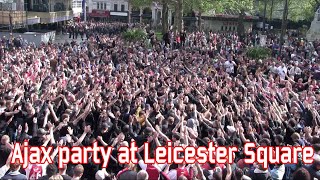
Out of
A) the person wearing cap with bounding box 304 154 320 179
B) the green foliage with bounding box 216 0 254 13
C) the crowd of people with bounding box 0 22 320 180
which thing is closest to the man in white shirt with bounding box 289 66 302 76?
the crowd of people with bounding box 0 22 320 180

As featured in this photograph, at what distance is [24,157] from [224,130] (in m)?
4.20

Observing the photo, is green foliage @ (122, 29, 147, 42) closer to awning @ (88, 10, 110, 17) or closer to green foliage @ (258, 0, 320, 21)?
green foliage @ (258, 0, 320, 21)

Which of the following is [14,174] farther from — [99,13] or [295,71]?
[99,13]

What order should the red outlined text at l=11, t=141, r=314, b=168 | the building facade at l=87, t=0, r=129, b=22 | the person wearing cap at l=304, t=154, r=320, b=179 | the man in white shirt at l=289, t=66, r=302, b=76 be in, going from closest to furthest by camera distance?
the person wearing cap at l=304, t=154, r=320, b=179 < the red outlined text at l=11, t=141, r=314, b=168 < the man in white shirt at l=289, t=66, r=302, b=76 < the building facade at l=87, t=0, r=129, b=22

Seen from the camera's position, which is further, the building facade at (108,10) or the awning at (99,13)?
the awning at (99,13)

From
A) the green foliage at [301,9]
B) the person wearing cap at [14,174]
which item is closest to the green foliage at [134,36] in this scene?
the person wearing cap at [14,174]

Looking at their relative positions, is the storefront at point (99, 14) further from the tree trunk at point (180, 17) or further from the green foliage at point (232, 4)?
the tree trunk at point (180, 17)

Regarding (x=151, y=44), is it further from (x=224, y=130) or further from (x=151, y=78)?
(x=224, y=130)

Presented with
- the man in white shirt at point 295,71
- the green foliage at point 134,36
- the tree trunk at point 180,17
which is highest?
the tree trunk at point 180,17

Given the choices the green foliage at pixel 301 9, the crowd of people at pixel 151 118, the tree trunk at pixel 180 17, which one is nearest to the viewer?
the crowd of people at pixel 151 118

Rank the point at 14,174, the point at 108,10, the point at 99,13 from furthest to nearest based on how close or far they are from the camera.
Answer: the point at 108,10, the point at 99,13, the point at 14,174

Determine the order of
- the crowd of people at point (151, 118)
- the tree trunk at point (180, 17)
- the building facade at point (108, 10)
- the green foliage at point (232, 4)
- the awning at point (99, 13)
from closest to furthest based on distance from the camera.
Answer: the crowd of people at point (151, 118) < the tree trunk at point (180, 17) < the green foliage at point (232, 4) < the building facade at point (108, 10) < the awning at point (99, 13)

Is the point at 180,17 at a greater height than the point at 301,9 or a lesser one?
lesser

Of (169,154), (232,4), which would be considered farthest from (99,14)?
(169,154)
